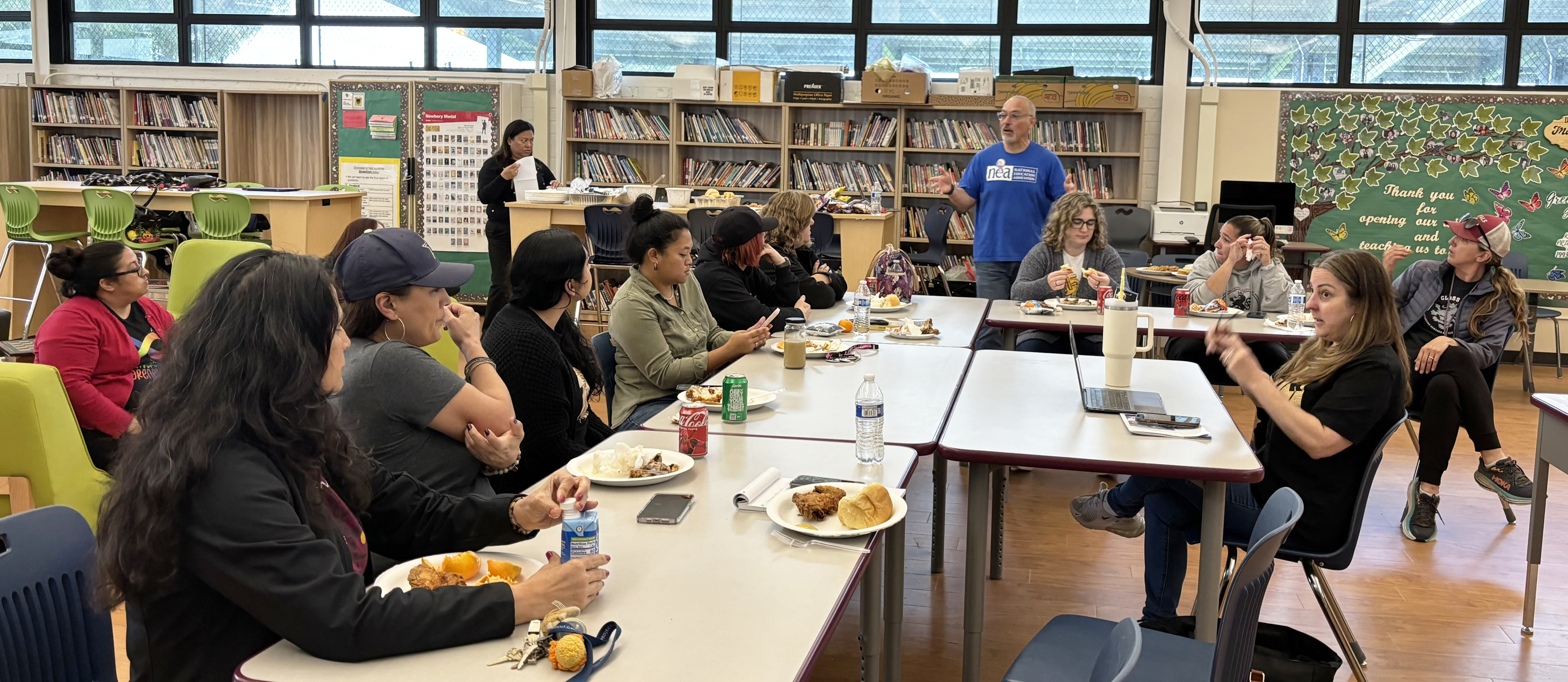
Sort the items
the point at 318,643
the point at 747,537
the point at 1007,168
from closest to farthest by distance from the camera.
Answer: the point at 318,643 → the point at 747,537 → the point at 1007,168

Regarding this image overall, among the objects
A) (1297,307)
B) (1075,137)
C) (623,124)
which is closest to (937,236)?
(1075,137)

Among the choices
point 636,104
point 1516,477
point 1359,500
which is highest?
point 636,104

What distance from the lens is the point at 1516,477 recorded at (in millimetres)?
4281

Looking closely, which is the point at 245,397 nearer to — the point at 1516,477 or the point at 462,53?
the point at 1516,477

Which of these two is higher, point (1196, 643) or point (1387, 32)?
point (1387, 32)

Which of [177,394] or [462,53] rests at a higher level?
[462,53]

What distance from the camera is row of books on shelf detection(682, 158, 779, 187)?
8.78 m

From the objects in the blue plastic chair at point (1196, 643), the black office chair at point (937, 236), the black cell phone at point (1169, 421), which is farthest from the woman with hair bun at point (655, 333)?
the black office chair at point (937, 236)

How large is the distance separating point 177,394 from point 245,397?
0.09m

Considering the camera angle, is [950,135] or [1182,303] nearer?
[1182,303]

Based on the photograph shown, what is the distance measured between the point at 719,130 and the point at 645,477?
6.87 metres

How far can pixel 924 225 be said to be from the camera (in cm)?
858

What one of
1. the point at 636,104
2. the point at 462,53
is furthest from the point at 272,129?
the point at 636,104

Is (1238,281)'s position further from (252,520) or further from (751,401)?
(252,520)
